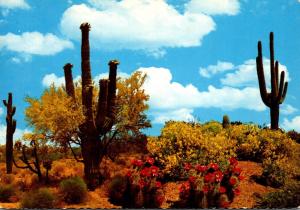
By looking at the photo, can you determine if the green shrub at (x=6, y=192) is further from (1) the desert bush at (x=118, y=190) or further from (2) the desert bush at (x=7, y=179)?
(1) the desert bush at (x=118, y=190)

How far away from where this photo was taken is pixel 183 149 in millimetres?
20828

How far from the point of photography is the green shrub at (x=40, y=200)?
1639cm

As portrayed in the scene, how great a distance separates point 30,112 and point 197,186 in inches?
330

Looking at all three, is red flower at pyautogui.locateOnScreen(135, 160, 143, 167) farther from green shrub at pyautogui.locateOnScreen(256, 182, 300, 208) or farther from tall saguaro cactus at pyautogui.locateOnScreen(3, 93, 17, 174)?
tall saguaro cactus at pyautogui.locateOnScreen(3, 93, 17, 174)

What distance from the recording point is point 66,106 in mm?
21406

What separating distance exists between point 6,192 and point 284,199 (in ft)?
29.7

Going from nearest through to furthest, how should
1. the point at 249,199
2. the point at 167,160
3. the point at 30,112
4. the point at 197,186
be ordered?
the point at 197,186 → the point at 249,199 → the point at 167,160 → the point at 30,112

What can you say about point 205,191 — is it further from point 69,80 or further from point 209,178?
point 69,80

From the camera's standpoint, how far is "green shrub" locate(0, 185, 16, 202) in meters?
18.6

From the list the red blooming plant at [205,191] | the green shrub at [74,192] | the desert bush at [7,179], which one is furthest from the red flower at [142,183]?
the desert bush at [7,179]

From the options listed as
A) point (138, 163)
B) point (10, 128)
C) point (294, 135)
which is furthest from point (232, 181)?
point (294, 135)

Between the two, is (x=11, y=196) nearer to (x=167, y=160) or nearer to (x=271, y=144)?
→ (x=167, y=160)

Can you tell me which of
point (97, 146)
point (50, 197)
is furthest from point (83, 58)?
point (50, 197)

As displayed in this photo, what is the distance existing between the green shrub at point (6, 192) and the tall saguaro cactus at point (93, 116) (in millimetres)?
2819
